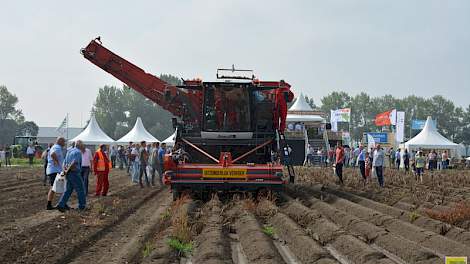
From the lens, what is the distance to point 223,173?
13.3 metres

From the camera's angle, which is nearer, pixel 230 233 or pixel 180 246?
pixel 180 246

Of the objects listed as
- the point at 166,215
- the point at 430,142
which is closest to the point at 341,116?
the point at 430,142

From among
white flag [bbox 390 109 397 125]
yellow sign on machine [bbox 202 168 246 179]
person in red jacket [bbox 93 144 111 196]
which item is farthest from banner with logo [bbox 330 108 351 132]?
yellow sign on machine [bbox 202 168 246 179]

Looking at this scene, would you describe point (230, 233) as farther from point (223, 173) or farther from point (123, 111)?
point (123, 111)

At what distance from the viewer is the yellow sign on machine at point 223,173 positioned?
523 inches

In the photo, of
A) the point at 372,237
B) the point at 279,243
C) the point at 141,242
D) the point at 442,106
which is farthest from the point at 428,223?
the point at 442,106

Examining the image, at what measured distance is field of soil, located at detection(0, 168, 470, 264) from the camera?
727cm

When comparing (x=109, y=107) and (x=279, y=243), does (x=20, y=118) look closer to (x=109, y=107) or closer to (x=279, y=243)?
(x=109, y=107)

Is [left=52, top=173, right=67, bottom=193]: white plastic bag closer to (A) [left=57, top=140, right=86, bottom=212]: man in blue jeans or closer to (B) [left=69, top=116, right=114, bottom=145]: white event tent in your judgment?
(A) [left=57, top=140, right=86, bottom=212]: man in blue jeans

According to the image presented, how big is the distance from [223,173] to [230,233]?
12.9 ft

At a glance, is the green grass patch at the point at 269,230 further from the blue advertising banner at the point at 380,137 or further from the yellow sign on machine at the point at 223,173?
the blue advertising banner at the point at 380,137

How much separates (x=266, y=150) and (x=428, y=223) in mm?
5678

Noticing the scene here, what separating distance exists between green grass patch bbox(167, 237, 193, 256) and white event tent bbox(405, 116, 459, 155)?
3789 centimetres

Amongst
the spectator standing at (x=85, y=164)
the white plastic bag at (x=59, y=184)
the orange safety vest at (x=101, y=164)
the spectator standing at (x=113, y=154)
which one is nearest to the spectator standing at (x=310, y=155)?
the spectator standing at (x=113, y=154)
